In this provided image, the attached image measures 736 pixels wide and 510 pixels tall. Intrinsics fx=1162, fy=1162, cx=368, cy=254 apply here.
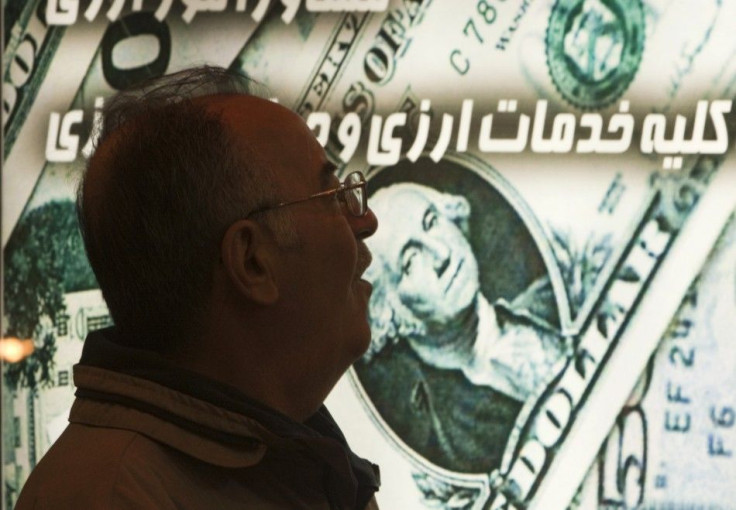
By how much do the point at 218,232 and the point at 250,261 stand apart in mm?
52

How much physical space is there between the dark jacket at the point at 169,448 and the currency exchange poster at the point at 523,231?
1052 mm

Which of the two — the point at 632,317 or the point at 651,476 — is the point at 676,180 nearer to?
the point at 632,317

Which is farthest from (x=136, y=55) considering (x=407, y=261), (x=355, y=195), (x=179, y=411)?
(x=179, y=411)

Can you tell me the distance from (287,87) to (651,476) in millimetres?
1086

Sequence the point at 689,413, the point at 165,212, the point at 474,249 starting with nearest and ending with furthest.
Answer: the point at 165,212 → the point at 689,413 → the point at 474,249

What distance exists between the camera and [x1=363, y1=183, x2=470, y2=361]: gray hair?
236 cm

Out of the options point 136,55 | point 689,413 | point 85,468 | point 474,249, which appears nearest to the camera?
point 85,468

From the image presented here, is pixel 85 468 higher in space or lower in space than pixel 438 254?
lower

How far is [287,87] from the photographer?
8.09 ft

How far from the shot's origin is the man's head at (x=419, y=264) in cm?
234

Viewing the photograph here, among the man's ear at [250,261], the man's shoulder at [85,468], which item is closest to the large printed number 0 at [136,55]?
the man's ear at [250,261]

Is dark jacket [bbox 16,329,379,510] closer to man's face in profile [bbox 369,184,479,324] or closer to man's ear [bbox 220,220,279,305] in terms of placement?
man's ear [bbox 220,220,279,305]

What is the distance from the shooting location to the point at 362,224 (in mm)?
1433

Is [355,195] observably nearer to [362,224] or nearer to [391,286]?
[362,224]
